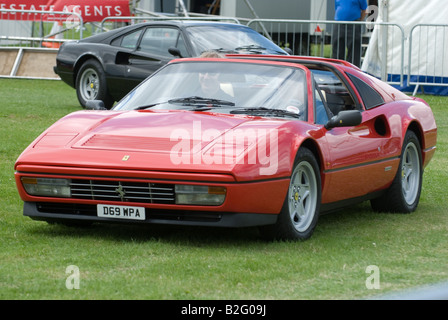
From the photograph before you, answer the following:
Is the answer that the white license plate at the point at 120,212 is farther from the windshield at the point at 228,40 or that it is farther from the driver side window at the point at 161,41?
the driver side window at the point at 161,41

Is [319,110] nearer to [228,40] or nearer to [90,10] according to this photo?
[228,40]

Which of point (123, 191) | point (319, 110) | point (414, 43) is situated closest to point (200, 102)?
point (319, 110)

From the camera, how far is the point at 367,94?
765cm

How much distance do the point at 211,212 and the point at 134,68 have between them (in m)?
8.56

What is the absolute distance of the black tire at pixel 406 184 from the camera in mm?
7719

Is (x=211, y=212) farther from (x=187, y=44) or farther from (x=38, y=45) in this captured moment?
(x=38, y=45)

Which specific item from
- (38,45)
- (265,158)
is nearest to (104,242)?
(265,158)

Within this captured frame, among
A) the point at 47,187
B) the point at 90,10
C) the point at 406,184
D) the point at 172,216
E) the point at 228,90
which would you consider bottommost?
the point at 90,10

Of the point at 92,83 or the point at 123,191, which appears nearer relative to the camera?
the point at 123,191

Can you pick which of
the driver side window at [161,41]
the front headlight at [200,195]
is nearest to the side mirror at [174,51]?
the driver side window at [161,41]

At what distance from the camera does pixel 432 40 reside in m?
17.4

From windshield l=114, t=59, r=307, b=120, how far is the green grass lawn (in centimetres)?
88

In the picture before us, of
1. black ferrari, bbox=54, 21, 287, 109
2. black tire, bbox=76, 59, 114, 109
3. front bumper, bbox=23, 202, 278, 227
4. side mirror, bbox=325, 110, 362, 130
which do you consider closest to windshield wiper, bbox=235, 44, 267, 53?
black ferrari, bbox=54, 21, 287, 109

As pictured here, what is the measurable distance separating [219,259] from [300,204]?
98cm
